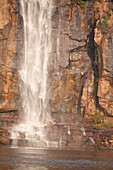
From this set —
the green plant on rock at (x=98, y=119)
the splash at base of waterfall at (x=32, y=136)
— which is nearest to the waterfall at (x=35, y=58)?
the splash at base of waterfall at (x=32, y=136)

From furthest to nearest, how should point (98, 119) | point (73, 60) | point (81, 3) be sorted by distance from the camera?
point (81, 3) → point (73, 60) → point (98, 119)

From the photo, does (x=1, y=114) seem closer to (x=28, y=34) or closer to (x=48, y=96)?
(x=48, y=96)

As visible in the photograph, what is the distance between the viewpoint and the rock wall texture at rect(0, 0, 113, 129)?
3744 centimetres

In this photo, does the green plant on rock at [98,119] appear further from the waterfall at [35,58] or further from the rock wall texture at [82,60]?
the waterfall at [35,58]

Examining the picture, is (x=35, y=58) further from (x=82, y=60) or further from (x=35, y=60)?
(x=82, y=60)

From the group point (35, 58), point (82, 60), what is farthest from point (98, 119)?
point (35, 58)

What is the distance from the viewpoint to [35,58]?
40.3m

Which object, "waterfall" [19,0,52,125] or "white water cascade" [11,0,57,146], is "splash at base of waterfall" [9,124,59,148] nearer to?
"white water cascade" [11,0,57,146]

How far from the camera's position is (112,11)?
3953cm

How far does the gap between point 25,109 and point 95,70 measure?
10529 mm

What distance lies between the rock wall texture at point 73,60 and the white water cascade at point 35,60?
2.70ft

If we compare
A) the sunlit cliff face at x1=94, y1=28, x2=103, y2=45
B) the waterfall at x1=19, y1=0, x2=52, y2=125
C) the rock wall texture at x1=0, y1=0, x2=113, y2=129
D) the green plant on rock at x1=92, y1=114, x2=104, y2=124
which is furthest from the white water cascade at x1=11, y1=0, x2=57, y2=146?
the sunlit cliff face at x1=94, y1=28, x2=103, y2=45

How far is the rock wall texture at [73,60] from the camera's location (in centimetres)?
3744

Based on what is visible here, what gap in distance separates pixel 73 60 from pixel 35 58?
5226 mm
